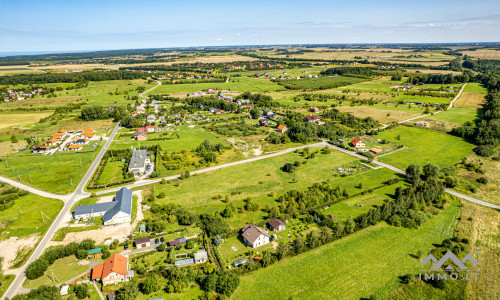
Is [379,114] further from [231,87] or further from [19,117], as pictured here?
[19,117]

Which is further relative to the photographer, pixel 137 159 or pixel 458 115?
pixel 458 115

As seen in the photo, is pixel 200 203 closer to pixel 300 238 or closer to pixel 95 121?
pixel 300 238

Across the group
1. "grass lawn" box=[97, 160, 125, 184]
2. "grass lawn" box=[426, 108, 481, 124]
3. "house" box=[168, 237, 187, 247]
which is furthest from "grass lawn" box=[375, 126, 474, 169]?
"grass lawn" box=[97, 160, 125, 184]

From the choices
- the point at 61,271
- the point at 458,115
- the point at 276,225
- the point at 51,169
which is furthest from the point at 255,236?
the point at 458,115

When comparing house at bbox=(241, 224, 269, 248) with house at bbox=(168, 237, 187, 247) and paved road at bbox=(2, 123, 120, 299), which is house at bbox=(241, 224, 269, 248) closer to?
house at bbox=(168, 237, 187, 247)

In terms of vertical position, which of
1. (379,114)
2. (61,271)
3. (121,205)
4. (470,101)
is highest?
(470,101)

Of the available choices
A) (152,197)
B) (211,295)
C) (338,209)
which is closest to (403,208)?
(338,209)
